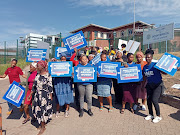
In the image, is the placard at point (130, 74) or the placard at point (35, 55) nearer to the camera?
the placard at point (130, 74)

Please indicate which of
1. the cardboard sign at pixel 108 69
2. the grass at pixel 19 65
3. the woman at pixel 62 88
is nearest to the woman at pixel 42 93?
the woman at pixel 62 88

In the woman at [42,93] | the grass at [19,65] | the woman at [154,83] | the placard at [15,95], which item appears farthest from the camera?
the grass at [19,65]

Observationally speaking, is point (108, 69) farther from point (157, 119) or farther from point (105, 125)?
point (157, 119)

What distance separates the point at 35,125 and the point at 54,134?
33.0 inches

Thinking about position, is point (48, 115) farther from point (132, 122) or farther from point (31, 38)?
point (31, 38)

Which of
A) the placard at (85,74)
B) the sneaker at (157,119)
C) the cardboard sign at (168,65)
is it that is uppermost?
the cardboard sign at (168,65)

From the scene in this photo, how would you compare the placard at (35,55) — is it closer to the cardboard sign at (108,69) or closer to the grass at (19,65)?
the cardboard sign at (108,69)

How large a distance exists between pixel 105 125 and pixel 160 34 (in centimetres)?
806

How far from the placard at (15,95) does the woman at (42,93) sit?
692 mm

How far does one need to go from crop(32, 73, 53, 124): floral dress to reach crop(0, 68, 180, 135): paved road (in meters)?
0.48

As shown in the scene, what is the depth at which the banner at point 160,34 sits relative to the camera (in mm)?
8641

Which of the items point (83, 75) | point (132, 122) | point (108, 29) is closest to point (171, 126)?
point (132, 122)

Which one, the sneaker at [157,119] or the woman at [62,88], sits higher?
the woman at [62,88]

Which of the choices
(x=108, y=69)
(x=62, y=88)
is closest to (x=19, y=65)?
(x=62, y=88)
